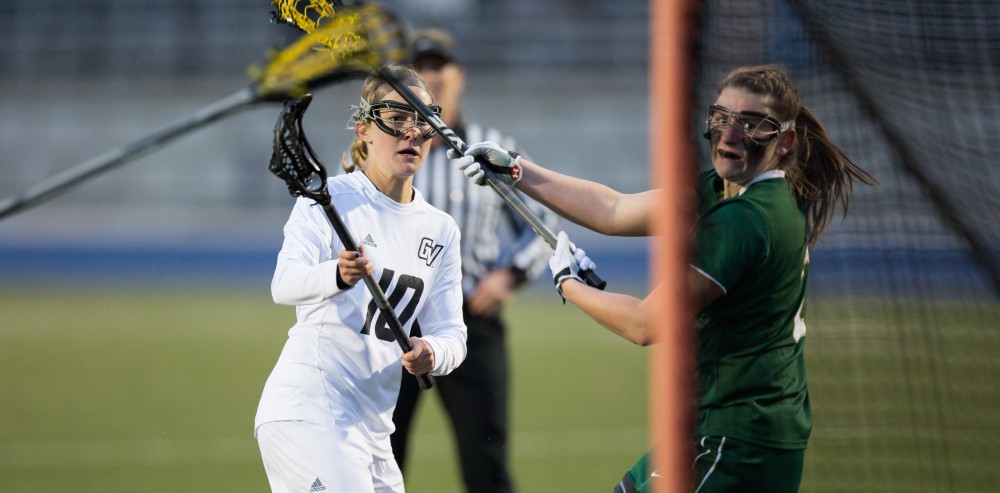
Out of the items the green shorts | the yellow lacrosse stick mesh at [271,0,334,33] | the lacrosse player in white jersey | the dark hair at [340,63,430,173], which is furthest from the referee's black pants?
the yellow lacrosse stick mesh at [271,0,334,33]

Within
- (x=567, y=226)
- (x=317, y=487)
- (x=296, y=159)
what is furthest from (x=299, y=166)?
(x=567, y=226)

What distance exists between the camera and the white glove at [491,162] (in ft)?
9.50

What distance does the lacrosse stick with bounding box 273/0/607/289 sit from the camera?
2.72m

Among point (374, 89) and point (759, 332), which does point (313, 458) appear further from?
point (759, 332)

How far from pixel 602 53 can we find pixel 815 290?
13779 millimetres

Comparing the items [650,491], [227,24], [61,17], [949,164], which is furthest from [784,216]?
[61,17]

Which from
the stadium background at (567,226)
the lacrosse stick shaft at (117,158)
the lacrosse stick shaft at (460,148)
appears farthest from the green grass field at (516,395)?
the lacrosse stick shaft at (117,158)

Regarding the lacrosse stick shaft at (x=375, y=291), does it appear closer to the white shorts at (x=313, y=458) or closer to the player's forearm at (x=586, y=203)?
the white shorts at (x=313, y=458)

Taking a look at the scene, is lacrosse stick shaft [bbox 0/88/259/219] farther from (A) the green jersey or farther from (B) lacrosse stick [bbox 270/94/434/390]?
(A) the green jersey

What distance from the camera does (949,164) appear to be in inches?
138

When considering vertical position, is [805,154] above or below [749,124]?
below

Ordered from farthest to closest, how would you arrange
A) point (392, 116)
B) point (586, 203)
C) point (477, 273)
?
point (477, 273) < point (586, 203) < point (392, 116)

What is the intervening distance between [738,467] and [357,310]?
1.01 metres

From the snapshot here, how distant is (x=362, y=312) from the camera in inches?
112
